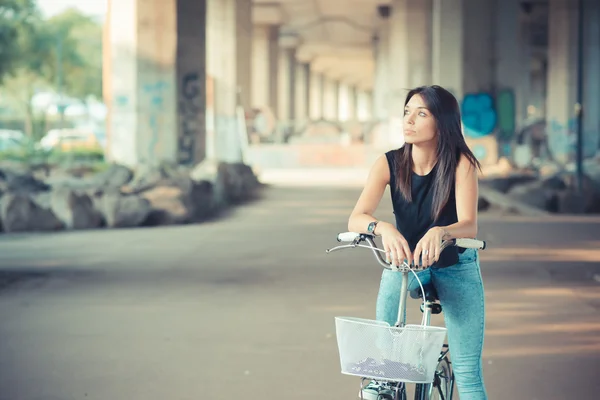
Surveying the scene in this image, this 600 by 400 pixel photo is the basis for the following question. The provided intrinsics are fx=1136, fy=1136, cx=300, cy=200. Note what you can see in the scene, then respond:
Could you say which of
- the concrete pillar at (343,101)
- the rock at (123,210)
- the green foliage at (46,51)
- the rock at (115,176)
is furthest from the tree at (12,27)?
the concrete pillar at (343,101)

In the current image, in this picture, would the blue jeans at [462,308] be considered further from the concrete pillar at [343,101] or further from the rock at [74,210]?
the concrete pillar at [343,101]

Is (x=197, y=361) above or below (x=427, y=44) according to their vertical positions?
below

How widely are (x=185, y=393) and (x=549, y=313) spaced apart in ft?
13.9

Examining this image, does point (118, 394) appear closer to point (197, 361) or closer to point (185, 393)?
point (185, 393)

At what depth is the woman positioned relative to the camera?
14.9 ft

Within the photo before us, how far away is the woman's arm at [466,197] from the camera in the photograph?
4.49 m

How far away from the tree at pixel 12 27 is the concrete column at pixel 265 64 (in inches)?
559

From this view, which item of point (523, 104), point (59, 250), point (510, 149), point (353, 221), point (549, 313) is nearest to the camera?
point (353, 221)

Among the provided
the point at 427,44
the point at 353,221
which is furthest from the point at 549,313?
the point at 427,44

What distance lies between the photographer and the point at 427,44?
53.2 metres

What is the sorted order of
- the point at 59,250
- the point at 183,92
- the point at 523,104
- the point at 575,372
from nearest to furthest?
the point at 575,372, the point at 59,250, the point at 183,92, the point at 523,104

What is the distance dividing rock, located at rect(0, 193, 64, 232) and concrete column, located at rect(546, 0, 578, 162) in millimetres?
33100

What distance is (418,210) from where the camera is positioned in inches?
180

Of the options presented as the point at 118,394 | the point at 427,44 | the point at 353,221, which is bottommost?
the point at 118,394
